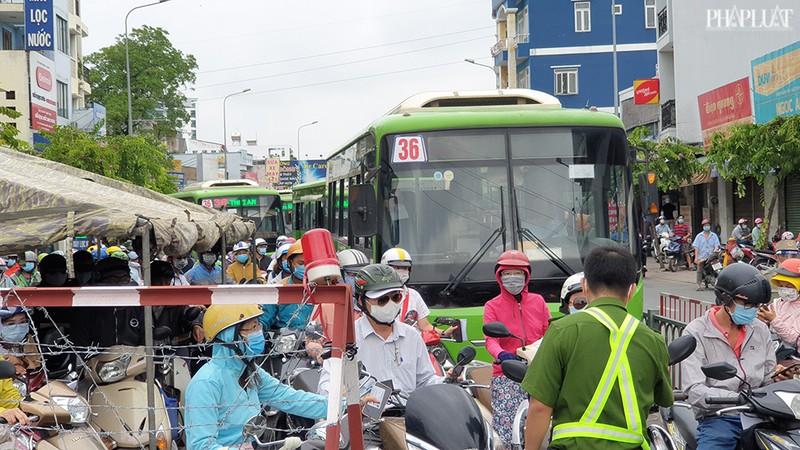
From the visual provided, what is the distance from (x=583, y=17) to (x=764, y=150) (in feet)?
103

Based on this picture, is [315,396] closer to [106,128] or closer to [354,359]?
[354,359]

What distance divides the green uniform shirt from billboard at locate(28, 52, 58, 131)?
39.0 metres

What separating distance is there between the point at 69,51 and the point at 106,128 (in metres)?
7.43

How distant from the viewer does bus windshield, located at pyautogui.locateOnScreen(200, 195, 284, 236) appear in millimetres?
30000

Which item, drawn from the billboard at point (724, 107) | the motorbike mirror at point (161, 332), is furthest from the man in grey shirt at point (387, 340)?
the billboard at point (724, 107)

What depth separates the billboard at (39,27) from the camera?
38.0 metres

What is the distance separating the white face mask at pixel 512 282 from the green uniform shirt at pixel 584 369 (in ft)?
9.67

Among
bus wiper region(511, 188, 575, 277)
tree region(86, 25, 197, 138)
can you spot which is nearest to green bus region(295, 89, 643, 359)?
bus wiper region(511, 188, 575, 277)

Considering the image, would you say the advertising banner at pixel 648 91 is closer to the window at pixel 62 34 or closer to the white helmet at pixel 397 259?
the window at pixel 62 34

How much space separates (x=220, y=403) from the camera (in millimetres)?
4961

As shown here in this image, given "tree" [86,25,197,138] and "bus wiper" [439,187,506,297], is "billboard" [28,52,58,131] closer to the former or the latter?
"tree" [86,25,197,138]

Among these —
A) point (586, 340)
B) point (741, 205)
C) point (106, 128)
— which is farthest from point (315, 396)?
point (106, 128)

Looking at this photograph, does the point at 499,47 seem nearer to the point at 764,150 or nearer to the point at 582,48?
the point at 582,48

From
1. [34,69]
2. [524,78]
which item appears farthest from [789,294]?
[524,78]
